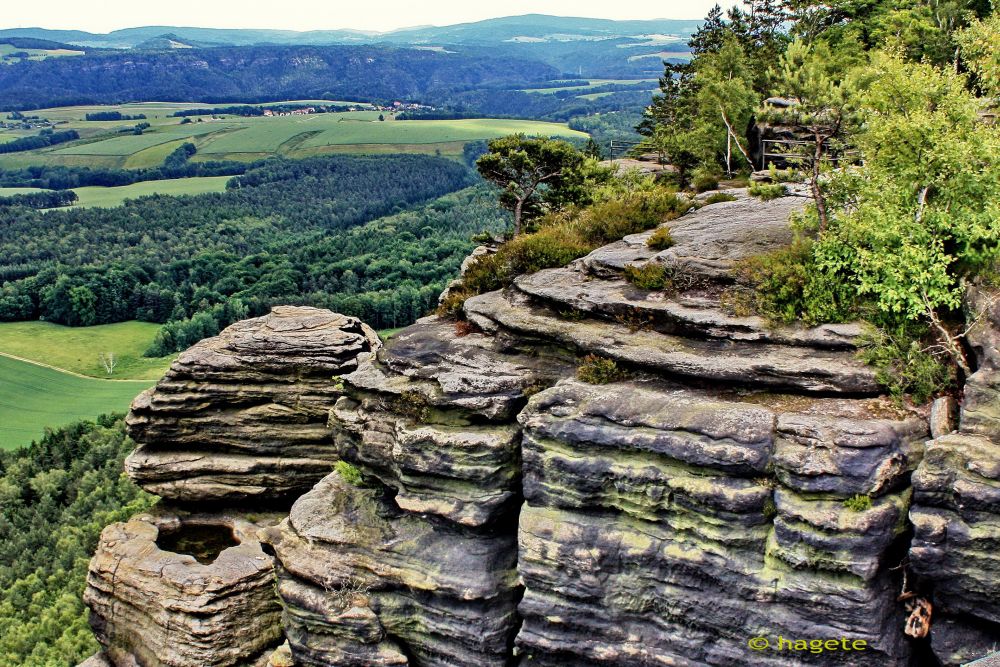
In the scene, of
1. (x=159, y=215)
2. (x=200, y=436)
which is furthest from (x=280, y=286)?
(x=200, y=436)

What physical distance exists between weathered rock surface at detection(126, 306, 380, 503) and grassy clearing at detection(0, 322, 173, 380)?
76884 mm

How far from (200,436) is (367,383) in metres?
11.9

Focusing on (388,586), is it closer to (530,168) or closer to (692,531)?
(692,531)

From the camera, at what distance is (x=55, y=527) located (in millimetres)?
56062

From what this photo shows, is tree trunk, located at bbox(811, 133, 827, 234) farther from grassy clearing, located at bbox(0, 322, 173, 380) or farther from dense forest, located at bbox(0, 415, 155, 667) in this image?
grassy clearing, located at bbox(0, 322, 173, 380)

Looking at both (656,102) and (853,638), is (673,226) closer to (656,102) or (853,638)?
(853,638)

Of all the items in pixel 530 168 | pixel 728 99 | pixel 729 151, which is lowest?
pixel 530 168

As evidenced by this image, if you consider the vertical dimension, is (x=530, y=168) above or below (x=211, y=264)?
above

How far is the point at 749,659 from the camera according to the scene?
62.3ft

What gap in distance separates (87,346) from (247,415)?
322 ft

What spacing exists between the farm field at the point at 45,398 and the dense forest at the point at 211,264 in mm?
14704

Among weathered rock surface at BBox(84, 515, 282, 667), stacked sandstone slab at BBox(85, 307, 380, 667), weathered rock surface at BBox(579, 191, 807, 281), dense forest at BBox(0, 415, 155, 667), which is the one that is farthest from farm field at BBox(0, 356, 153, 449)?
weathered rock surface at BBox(579, 191, 807, 281)

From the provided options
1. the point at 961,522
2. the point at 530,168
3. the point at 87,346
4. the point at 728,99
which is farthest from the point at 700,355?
A: the point at 87,346

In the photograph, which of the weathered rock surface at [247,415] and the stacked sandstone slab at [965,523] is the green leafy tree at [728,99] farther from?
the stacked sandstone slab at [965,523]
